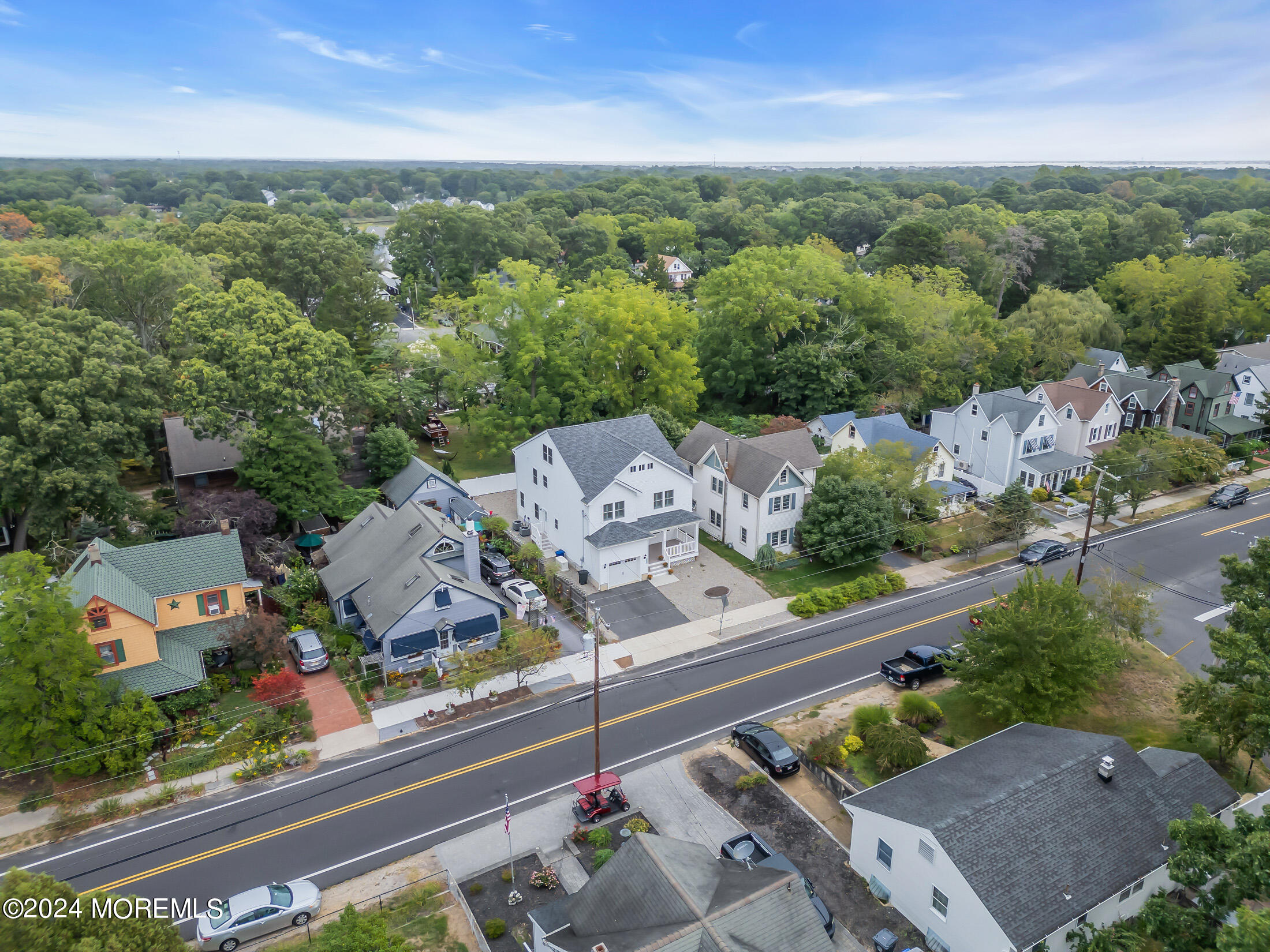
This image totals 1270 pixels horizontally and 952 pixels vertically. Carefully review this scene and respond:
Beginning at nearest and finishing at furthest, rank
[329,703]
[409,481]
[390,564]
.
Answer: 1. [329,703]
2. [390,564]
3. [409,481]

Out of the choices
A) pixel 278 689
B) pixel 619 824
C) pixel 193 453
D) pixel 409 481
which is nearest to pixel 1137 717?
pixel 619 824

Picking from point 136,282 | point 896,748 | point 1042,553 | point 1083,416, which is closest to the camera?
point 896,748

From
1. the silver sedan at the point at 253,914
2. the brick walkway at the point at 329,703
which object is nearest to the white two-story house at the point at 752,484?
the brick walkway at the point at 329,703

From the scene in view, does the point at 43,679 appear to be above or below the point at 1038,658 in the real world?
below

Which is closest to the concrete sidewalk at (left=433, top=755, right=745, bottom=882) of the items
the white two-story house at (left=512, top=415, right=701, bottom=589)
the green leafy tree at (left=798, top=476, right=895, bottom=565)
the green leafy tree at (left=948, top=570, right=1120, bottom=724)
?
the green leafy tree at (left=948, top=570, right=1120, bottom=724)

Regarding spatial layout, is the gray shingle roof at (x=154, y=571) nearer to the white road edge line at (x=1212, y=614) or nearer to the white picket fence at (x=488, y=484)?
the white picket fence at (x=488, y=484)

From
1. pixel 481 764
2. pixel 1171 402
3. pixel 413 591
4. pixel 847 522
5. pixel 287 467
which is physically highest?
pixel 287 467

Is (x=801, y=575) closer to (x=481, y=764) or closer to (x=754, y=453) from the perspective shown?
(x=754, y=453)
